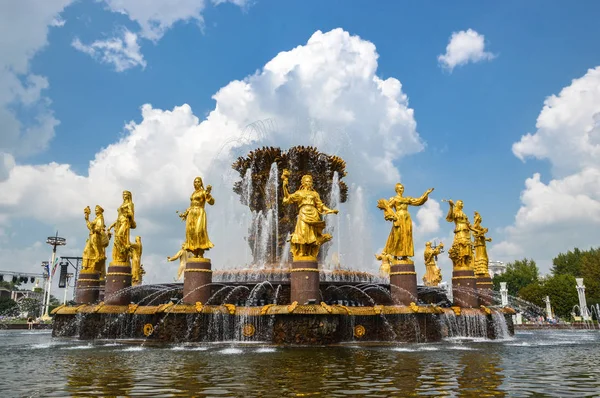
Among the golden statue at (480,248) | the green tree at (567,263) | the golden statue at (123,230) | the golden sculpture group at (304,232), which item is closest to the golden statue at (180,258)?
the golden sculpture group at (304,232)

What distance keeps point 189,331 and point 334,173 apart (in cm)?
1240

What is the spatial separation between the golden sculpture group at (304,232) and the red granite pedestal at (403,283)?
22cm

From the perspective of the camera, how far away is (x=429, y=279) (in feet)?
103

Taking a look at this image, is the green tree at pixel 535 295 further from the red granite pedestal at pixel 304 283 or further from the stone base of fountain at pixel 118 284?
the stone base of fountain at pixel 118 284

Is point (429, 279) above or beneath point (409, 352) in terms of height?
above

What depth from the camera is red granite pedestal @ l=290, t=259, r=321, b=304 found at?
54.0ft

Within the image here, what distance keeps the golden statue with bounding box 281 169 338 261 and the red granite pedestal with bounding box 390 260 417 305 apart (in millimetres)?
3193

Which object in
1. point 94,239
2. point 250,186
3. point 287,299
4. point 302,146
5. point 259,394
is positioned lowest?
point 259,394

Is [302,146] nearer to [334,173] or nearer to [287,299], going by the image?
[334,173]

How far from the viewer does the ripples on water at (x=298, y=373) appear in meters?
7.29

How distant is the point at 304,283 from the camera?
16.6 m

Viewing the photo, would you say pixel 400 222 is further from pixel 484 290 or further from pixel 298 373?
pixel 298 373

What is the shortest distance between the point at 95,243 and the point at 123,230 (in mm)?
2779

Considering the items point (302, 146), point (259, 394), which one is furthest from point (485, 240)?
point (259, 394)
